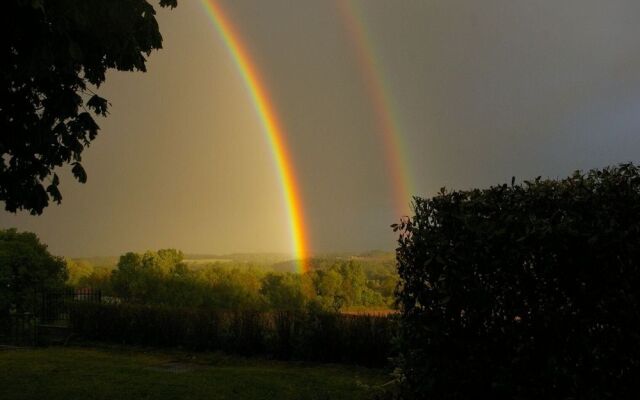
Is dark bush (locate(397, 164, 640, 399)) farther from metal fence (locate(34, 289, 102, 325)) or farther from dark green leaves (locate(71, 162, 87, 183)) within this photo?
metal fence (locate(34, 289, 102, 325))

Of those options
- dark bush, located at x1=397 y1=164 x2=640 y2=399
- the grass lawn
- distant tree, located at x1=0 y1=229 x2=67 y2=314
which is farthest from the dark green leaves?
distant tree, located at x1=0 y1=229 x2=67 y2=314

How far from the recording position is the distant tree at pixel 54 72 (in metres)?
4.75

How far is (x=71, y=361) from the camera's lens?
38.4ft

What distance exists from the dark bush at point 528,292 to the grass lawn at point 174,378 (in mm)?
3467

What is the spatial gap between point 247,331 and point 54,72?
27.3ft

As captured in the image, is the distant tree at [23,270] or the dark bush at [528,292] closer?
the dark bush at [528,292]

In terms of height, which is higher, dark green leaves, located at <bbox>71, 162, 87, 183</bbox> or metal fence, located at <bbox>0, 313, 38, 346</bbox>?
dark green leaves, located at <bbox>71, 162, 87, 183</bbox>

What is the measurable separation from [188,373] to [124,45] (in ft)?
22.7

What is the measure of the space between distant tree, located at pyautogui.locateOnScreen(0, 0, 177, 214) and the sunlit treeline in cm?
3902

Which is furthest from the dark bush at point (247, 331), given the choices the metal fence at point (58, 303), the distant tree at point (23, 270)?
the distant tree at point (23, 270)

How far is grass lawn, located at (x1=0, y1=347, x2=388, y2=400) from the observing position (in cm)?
820

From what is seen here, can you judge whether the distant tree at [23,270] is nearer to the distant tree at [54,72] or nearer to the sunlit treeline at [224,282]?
the distant tree at [54,72]

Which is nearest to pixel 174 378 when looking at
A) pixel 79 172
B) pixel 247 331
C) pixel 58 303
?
pixel 247 331

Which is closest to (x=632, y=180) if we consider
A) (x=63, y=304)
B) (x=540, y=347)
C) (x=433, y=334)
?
(x=540, y=347)
